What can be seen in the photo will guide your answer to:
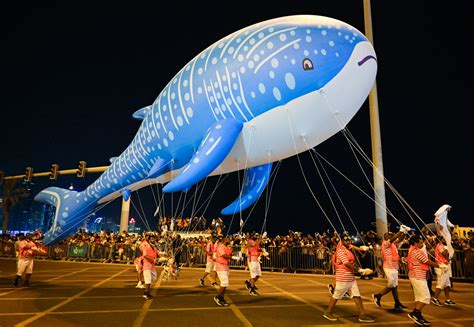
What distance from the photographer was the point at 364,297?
859cm

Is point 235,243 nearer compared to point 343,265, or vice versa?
point 343,265

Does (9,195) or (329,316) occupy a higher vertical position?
(9,195)

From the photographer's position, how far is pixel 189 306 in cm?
729

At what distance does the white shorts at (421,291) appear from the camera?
20.0ft

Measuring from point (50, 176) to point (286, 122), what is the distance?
737 inches

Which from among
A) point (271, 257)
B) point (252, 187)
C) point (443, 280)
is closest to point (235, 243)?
point (271, 257)

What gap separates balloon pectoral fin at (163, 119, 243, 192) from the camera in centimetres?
647

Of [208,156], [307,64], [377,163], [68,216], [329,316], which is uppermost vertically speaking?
[307,64]

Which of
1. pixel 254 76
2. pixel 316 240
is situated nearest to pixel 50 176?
pixel 316 240

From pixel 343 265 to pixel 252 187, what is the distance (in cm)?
333

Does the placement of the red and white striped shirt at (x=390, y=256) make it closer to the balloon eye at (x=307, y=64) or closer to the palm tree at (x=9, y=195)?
the balloon eye at (x=307, y=64)

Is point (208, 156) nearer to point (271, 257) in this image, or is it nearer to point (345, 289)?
point (345, 289)

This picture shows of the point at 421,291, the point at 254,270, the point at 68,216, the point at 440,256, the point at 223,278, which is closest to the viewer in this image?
the point at 421,291

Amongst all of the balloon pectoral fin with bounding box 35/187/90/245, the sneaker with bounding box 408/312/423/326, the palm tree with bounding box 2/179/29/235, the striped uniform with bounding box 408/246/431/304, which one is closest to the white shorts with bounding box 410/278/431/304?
the striped uniform with bounding box 408/246/431/304
